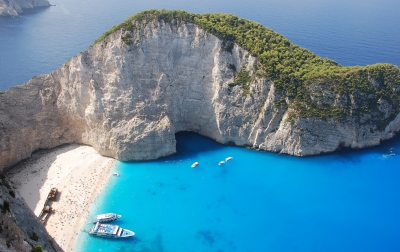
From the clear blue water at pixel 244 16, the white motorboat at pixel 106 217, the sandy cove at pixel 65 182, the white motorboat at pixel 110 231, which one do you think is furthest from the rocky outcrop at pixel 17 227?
the clear blue water at pixel 244 16

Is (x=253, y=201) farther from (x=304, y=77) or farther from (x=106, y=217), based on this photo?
(x=304, y=77)

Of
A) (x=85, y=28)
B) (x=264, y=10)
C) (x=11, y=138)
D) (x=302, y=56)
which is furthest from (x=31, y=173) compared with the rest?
(x=264, y=10)

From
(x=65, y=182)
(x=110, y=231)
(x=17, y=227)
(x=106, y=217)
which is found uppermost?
(x=17, y=227)

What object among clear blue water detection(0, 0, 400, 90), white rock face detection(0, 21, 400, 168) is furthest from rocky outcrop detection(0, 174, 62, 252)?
clear blue water detection(0, 0, 400, 90)

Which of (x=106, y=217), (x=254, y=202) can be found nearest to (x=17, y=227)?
(x=106, y=217)

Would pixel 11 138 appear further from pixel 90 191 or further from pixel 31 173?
pixel 90 191

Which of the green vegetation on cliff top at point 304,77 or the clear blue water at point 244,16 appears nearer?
the green vegetation on cliff top at point 304,77

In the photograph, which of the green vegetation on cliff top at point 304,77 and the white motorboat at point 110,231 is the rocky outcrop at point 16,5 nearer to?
the green vegetation on cliff top at point 304,77

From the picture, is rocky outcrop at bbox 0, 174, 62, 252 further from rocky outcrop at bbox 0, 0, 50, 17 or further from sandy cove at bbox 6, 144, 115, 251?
rocky outcrop at bbox 0, 0, 50, 17
